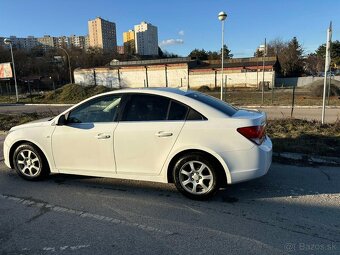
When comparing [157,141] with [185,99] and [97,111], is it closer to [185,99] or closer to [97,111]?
[185,99]

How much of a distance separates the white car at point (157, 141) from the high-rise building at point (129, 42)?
128m

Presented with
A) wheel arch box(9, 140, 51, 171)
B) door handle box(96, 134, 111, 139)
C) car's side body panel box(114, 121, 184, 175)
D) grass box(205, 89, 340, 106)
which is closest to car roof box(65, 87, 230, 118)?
car's side body panel box(114, 121, 184, 175)

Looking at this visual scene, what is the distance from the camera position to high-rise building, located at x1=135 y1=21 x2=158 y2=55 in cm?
13662

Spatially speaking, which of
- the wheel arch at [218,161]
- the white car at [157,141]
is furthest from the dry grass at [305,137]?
the wheel arch at [218,161]

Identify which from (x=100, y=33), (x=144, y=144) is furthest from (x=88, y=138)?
(x=100, y=33)

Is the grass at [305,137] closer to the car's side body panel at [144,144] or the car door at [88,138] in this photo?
the car's side body panel at [144,144]

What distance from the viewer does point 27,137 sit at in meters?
5.59

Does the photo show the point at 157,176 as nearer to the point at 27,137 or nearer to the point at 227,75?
the point at 27,137

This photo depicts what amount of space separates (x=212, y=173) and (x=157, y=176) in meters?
0.83

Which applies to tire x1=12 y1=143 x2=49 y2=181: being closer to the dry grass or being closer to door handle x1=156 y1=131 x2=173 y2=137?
door handle x1=156 y1=131 x2=173 y2=137

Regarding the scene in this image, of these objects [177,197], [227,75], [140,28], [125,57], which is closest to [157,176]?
[177,197]

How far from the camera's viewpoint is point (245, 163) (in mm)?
4504

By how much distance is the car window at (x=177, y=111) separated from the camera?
15.6 feet

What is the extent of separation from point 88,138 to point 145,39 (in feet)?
452
